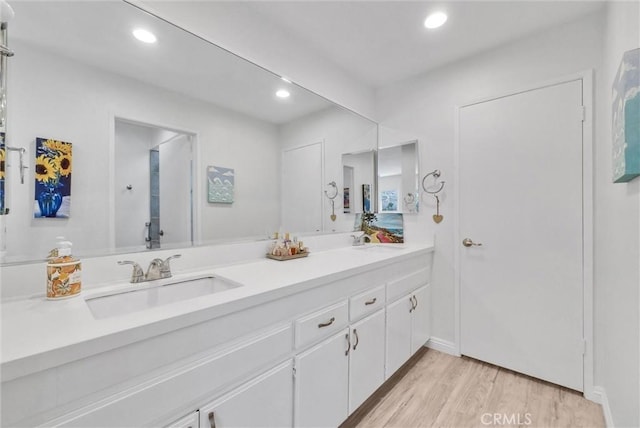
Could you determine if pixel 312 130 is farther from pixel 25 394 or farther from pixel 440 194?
pixel 25 394

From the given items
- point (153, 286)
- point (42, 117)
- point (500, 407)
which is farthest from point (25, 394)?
point (500, 407)

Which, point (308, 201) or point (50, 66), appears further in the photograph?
point (308, 201)

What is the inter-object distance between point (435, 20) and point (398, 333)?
2154 millimetres

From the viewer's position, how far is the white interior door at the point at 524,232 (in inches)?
70.9

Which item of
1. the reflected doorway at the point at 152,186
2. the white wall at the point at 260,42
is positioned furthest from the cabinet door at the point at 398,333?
the white wall at the point at 260,42

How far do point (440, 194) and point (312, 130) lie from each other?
4.07 ft

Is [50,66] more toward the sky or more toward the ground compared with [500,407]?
more toward the sky

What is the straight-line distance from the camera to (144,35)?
129 centimetres

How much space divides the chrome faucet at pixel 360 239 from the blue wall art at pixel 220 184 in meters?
1.29

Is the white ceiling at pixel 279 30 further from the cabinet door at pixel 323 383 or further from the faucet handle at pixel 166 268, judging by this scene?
the cabinet door at pixel 323 383

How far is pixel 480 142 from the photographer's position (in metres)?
2.14

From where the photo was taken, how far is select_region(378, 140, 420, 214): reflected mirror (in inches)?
98.4

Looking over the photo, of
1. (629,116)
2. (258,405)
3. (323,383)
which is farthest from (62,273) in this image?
(629,116)

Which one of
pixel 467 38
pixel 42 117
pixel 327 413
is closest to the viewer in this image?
pixel 42 117
